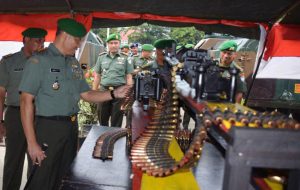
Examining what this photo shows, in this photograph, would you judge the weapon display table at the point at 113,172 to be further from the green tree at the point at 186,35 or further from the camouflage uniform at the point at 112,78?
the green tree at the point at 186,35

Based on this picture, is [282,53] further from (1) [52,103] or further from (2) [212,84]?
(2) [212,84]

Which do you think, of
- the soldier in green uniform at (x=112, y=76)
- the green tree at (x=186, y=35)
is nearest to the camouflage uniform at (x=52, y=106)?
the soldier in green uniform at (x=112, y=76)

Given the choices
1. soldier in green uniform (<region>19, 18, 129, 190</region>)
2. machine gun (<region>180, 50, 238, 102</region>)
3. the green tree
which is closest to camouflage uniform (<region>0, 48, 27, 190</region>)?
soldier in green uniform (<region>19, 18, 129, 190</region>)

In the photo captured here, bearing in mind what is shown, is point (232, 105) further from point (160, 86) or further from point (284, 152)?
point (160, 86)

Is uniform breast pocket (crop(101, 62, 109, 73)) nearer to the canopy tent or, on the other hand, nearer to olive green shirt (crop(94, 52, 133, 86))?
olive green shirt (crop(94, 52, 133, 86))

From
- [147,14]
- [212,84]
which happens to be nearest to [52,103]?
[212,84]

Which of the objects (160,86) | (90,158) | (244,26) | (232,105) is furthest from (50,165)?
(244,26)

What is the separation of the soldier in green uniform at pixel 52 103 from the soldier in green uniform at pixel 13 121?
0.79 metres

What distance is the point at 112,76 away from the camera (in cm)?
716

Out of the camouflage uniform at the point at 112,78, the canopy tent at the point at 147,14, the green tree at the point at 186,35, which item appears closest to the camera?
the canopy tent at the point at 147,14

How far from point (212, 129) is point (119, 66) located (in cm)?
580

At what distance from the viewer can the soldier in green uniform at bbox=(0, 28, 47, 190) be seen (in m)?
3.96

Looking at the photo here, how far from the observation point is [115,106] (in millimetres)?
7051

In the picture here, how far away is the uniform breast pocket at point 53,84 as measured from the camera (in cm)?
314
